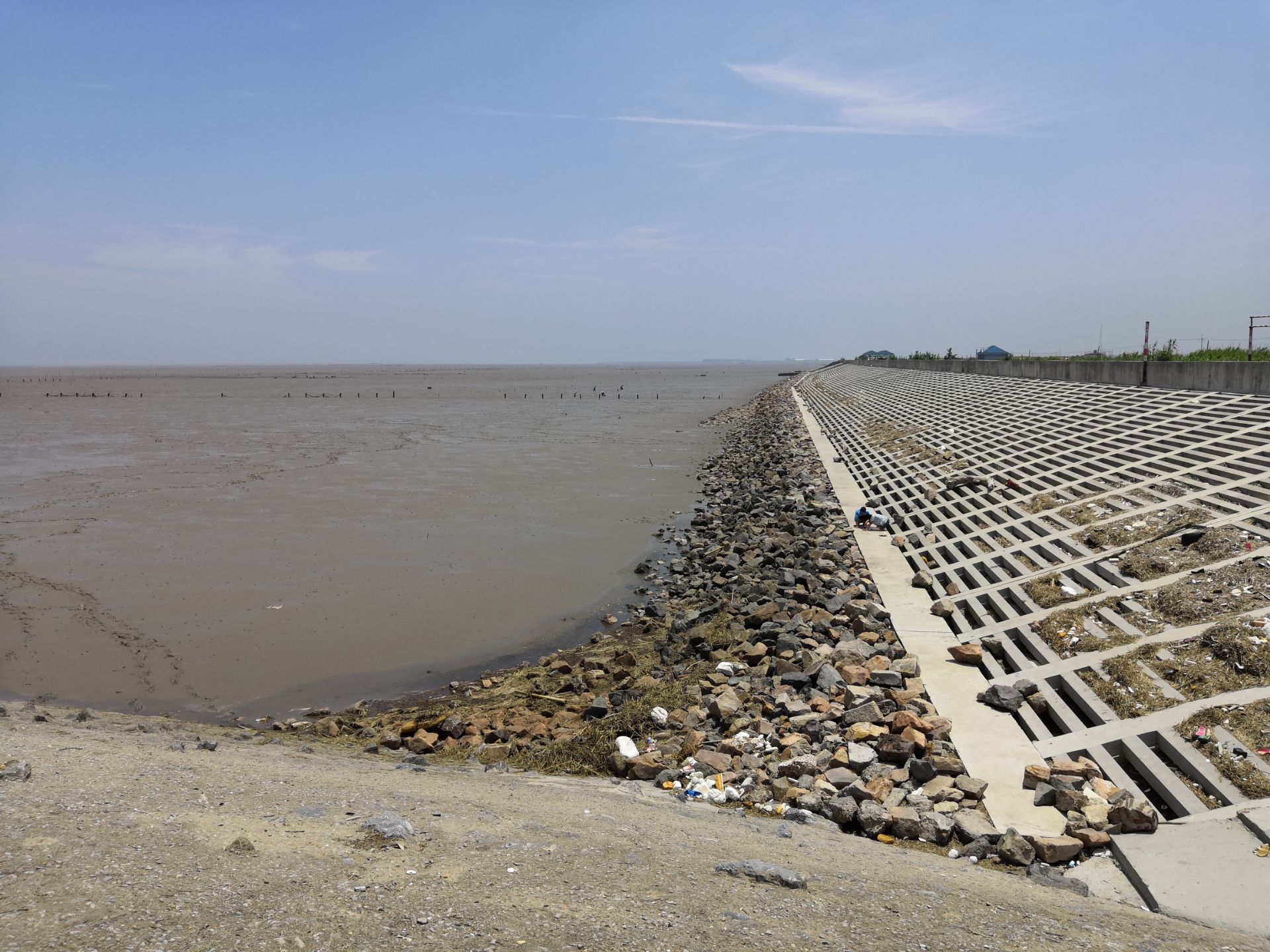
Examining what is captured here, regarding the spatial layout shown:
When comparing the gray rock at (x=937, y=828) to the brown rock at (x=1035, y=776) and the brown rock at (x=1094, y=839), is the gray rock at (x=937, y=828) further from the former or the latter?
the brown rock at (x=1035, y=776)

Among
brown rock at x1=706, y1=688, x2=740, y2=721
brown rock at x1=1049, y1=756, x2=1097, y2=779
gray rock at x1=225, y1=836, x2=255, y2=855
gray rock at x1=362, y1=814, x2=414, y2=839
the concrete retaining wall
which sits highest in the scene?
the concrete retaining wall

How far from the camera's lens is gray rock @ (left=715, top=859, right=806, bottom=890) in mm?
4082

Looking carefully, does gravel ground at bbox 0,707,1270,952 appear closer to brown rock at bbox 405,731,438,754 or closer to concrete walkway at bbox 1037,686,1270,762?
brown rock at bbox 405,731,438,754

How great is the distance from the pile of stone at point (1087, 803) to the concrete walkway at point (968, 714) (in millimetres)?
97

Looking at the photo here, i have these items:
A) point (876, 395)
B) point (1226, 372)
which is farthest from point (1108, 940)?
point (876, 395)

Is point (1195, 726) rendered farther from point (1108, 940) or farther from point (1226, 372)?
point (1226, 372)

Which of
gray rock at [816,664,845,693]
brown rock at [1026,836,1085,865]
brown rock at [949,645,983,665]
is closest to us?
brown rock at [1026,836,1085,865]

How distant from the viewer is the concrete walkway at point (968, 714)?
17.6 feet

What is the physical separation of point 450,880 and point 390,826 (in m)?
0.66

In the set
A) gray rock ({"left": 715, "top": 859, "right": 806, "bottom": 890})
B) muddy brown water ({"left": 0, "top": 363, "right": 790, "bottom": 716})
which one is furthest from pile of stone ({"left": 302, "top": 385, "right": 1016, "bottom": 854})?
muddy brown water ({"left": 0, "top": 363, "right": 790, "bottom": 716})

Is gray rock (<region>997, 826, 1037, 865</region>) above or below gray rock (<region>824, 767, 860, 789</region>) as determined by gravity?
above

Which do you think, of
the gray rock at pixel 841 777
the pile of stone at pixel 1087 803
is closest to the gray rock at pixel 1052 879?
the pile of stone at pixel 1087 803

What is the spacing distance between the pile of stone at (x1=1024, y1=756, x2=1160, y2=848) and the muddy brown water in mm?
6406

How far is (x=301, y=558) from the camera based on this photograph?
14.5 m
